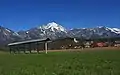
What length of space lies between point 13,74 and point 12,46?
117384mm

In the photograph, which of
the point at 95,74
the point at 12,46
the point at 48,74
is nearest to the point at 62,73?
the point at 48,74

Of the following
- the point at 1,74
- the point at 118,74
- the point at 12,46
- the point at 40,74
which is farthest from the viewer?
the point at 12,46

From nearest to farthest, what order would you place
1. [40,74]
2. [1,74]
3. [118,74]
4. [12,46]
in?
[118,74] < [40,74] < [1,74] < [12,46]

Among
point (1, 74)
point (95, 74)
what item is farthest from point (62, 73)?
point (1, 74)

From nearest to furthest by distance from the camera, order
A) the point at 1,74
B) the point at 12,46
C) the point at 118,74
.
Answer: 1. the point at 118,74
2. the point at 1,74
3. the point at 12,46

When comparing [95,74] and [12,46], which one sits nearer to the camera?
[95,74]

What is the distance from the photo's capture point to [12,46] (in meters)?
134

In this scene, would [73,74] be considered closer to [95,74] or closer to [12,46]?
[95,74]

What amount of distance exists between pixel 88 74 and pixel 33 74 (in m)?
2.89

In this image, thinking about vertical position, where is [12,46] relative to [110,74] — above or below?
above

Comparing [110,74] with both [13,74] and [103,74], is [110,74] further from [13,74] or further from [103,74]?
[13,74]

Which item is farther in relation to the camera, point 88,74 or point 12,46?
point 12,46

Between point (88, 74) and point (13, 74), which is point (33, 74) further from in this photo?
point (88, 74)

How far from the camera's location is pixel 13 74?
57.0 feet
